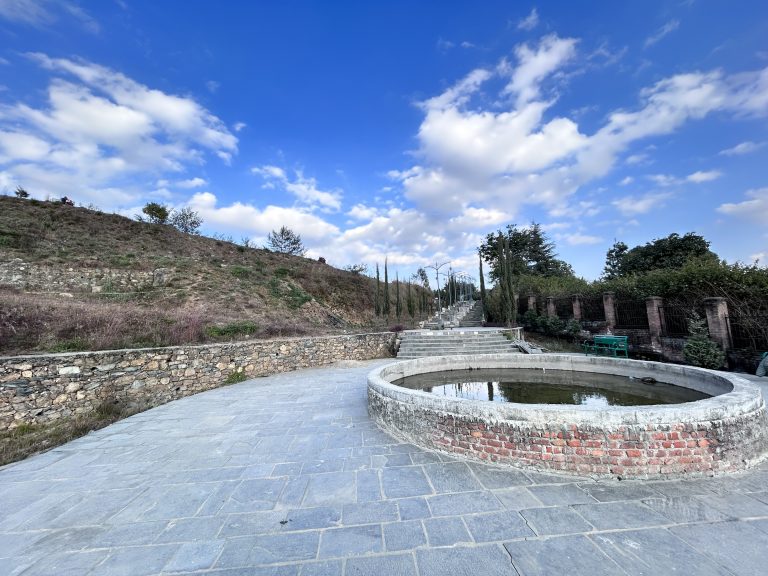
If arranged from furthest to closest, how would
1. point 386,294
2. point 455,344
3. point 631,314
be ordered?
1. point 386,294
2. point 631,314
3. point 455,344

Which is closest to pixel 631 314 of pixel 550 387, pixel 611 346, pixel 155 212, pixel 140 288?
pixel 611 346

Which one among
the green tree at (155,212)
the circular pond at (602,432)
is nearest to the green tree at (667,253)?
the circular pond at (602,432)

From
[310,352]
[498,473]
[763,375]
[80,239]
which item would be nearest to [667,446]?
[498,473]

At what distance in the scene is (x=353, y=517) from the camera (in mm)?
2609

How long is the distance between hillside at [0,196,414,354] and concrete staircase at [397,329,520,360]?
13.6ft

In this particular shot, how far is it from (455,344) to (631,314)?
712cm

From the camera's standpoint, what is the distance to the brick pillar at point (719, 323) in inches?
324

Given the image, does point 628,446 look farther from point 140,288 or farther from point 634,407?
point 140,288

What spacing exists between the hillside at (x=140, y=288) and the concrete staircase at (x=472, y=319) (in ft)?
22.4

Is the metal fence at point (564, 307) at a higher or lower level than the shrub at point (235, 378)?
higher

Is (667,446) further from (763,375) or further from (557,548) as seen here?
(763,375)

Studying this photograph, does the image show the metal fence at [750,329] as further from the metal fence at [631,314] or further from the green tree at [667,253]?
the green tree at [667,253]

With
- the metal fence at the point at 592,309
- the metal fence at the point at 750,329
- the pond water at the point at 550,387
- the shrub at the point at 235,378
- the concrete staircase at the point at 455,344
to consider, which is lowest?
the shrub at the point at 235,378

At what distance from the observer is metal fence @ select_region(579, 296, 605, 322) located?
1387 cm
